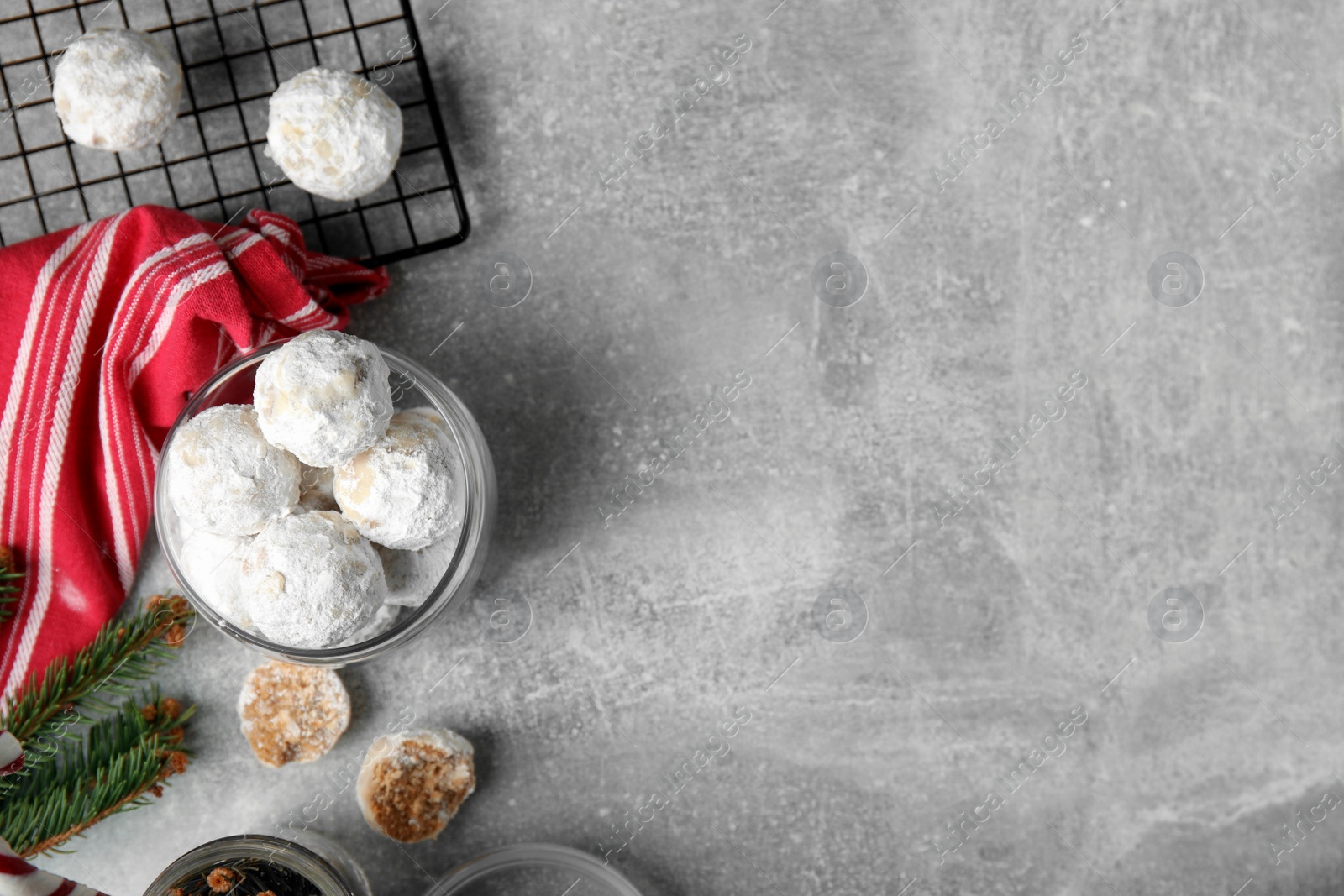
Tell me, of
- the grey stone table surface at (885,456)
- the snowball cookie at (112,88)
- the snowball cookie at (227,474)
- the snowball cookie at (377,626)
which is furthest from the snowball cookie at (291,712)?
the snowball cookie at (112,88)

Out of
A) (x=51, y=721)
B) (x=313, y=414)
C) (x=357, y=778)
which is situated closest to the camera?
(x=313, y=414)

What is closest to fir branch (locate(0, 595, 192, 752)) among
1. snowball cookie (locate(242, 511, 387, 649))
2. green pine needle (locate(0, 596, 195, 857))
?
green pine needle (locate(0, 596, 195, 857))

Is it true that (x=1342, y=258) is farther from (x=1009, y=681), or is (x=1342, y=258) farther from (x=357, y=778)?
(x=357, y=778)

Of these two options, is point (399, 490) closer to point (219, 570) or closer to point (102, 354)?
point (219, 570)

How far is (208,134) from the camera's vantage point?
104 centimetres

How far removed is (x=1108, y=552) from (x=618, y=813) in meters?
0.61

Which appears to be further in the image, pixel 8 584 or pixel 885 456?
pixel 885 456

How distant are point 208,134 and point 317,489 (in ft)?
1.43

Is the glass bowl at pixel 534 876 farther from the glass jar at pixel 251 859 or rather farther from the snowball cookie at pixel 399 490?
the snowball cookie at pixel 399 490

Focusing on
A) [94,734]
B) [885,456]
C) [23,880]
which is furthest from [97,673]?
[885,456]

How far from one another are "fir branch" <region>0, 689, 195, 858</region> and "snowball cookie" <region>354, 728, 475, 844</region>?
20 centimetres

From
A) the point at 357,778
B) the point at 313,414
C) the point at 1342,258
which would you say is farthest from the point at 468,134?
the point at 1342,258

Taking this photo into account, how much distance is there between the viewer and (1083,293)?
3.62 ft

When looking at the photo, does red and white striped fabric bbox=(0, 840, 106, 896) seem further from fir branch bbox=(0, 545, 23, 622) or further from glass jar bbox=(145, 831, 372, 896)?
fir branch bbox=(0, 545, 23, 622)
